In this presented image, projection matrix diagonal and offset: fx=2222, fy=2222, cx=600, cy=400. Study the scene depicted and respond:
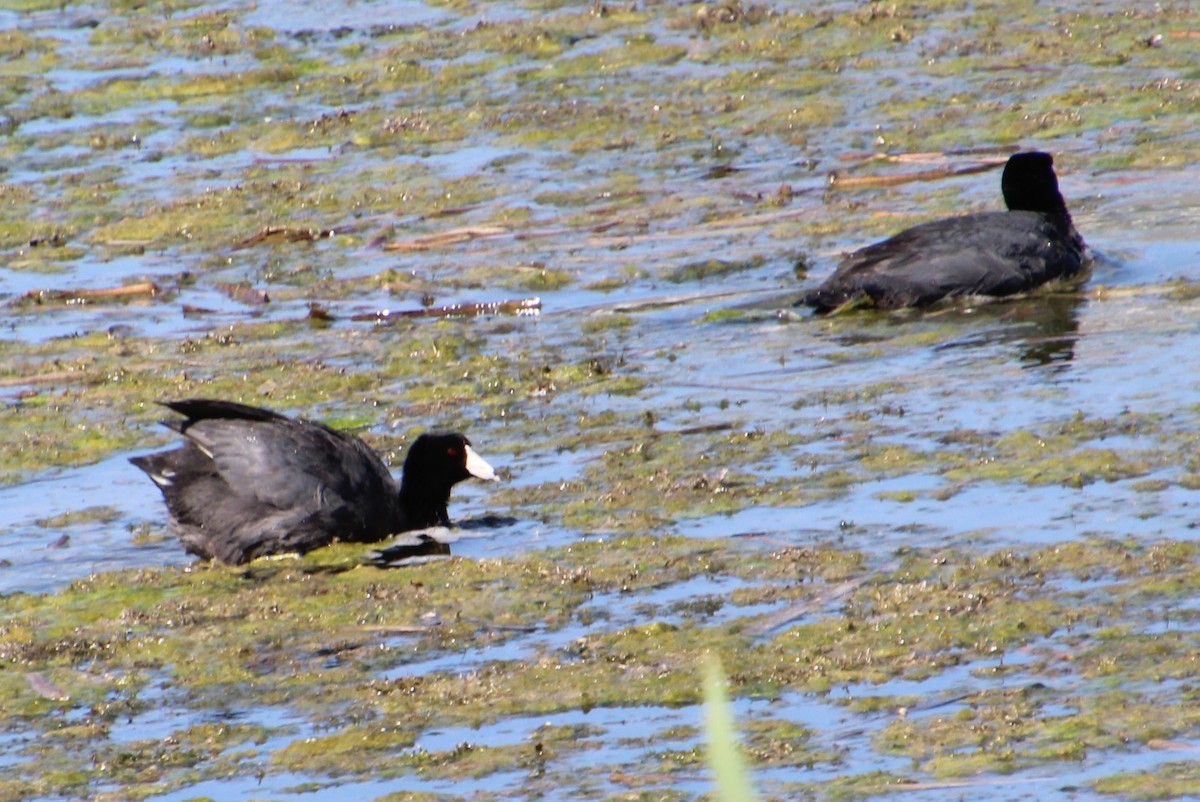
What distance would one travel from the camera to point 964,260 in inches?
392

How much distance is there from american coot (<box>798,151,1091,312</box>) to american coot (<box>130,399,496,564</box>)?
284 cm

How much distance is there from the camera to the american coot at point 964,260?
976cm

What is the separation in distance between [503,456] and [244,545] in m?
1.21

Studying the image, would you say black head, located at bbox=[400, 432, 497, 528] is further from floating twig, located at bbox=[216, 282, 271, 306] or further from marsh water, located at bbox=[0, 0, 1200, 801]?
floating twig, located at bbox=[216, 282, 271, 306]

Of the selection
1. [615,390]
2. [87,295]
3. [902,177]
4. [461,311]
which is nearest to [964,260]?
[615,390]

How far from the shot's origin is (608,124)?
13.9 meters

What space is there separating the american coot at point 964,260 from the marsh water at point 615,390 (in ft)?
0.42

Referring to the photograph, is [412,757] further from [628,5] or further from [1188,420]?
[628,5]

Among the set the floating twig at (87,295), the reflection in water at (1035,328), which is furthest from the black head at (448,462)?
the floating twig at (87,295)

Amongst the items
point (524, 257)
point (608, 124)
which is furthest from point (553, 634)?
point (608, 124)

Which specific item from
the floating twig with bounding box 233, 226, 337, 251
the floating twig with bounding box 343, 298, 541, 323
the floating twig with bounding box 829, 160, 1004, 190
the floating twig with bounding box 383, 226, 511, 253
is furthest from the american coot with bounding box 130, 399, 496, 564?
the floating twig with bounding box 829, 160, 1004, 190

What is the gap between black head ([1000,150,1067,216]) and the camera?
1059cm

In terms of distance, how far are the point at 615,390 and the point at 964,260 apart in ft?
6.74

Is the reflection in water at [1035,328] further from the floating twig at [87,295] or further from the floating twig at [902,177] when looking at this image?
the floating twig at [87,295]
